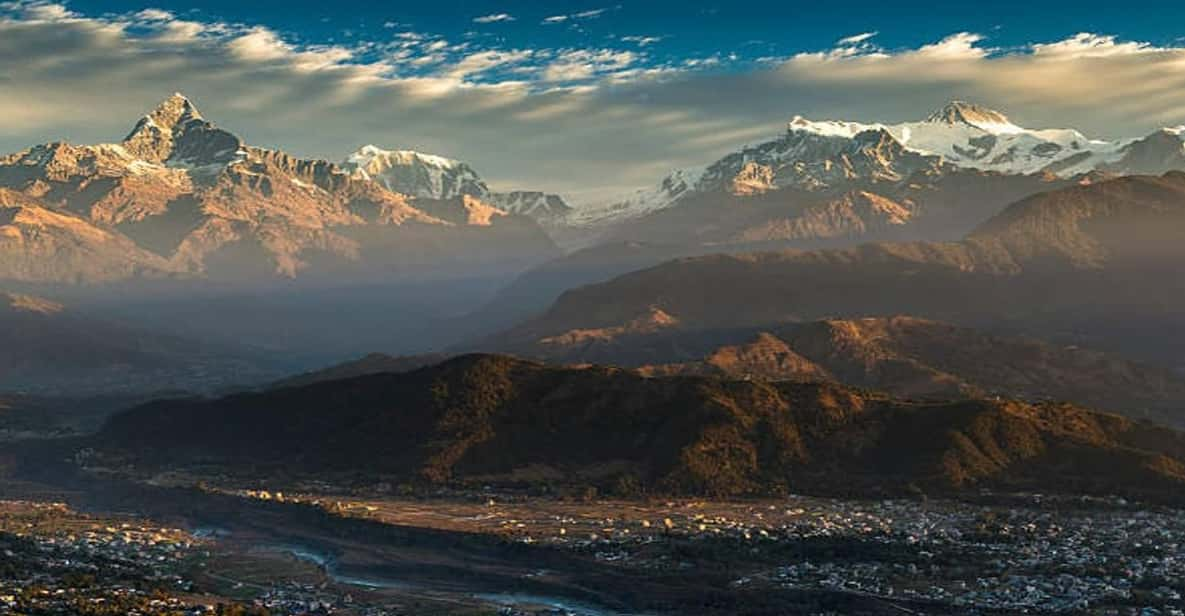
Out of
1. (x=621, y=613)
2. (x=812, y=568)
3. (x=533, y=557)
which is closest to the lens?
(x=621, y=613)

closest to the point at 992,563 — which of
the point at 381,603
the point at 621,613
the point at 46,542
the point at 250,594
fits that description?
the point at 621,613

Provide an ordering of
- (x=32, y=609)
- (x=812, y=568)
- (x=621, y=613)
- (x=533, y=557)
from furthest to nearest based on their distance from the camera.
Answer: (x=533, y=557) < (x=812, y=568) < (x=621, y=613) < (x=32, y=609)

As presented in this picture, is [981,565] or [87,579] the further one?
[981,565]

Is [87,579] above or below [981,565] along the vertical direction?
above

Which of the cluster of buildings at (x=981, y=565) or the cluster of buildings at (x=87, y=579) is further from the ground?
the cluster of buildings at (x=87, y=579)

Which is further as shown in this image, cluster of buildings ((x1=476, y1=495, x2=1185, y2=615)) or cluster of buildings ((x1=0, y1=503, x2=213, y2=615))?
cluster of buildings ((x1=476, y1=495, x2=1185, y2=615))

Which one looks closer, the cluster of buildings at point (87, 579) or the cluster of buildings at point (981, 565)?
the cluster of buildings at point (87, 579)

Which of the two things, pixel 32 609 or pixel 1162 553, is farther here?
pixel 1162 553

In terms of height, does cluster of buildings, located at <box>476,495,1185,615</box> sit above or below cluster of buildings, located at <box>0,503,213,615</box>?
below

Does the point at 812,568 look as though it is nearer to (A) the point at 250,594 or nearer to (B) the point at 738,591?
(B) the point at 738,591

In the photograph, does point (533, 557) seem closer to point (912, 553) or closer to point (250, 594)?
point (250, 594)
